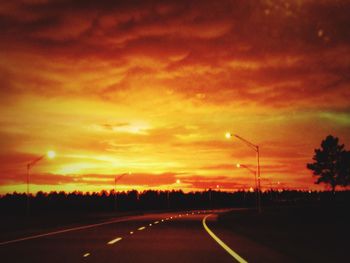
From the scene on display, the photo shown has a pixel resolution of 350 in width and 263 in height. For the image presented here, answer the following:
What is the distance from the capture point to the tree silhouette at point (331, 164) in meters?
114

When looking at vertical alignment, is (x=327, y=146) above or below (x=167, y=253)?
above

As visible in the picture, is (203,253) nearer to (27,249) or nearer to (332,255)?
(332,255)

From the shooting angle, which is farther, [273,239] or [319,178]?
[319,178]

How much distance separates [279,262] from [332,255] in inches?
61.2

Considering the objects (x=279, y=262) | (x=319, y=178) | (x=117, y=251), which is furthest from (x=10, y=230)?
(x=319, y=178)

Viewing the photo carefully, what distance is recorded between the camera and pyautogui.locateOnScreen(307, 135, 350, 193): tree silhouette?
372 feet

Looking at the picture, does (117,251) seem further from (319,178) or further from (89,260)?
(319,178)

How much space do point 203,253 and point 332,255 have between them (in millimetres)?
3884

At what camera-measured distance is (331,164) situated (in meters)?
114

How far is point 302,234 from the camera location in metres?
19.5

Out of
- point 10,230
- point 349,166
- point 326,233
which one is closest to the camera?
point 326,233

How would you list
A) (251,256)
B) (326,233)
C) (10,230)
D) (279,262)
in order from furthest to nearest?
(10,230) → (326,233) → (251,256) → (279,262)

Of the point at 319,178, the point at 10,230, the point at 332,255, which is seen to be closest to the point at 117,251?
the point at 332,255

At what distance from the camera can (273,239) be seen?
19.5m
